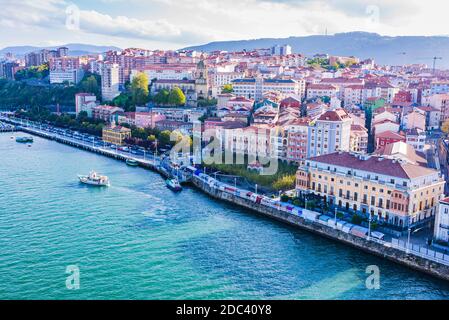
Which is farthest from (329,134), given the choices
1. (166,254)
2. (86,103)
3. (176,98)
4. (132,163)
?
(86,103)

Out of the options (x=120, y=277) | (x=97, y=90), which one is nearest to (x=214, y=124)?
(x=120, y=277)

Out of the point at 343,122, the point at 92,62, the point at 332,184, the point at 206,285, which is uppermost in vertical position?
the point at 92,62

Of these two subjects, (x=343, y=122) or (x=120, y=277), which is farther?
(x=343, y=122)

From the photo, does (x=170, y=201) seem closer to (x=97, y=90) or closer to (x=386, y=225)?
(x=386, y=225)

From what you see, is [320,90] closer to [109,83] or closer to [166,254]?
[109,83]

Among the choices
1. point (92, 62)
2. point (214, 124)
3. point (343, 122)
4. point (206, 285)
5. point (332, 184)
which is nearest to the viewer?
point (206, 285)

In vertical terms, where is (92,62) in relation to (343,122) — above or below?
above
